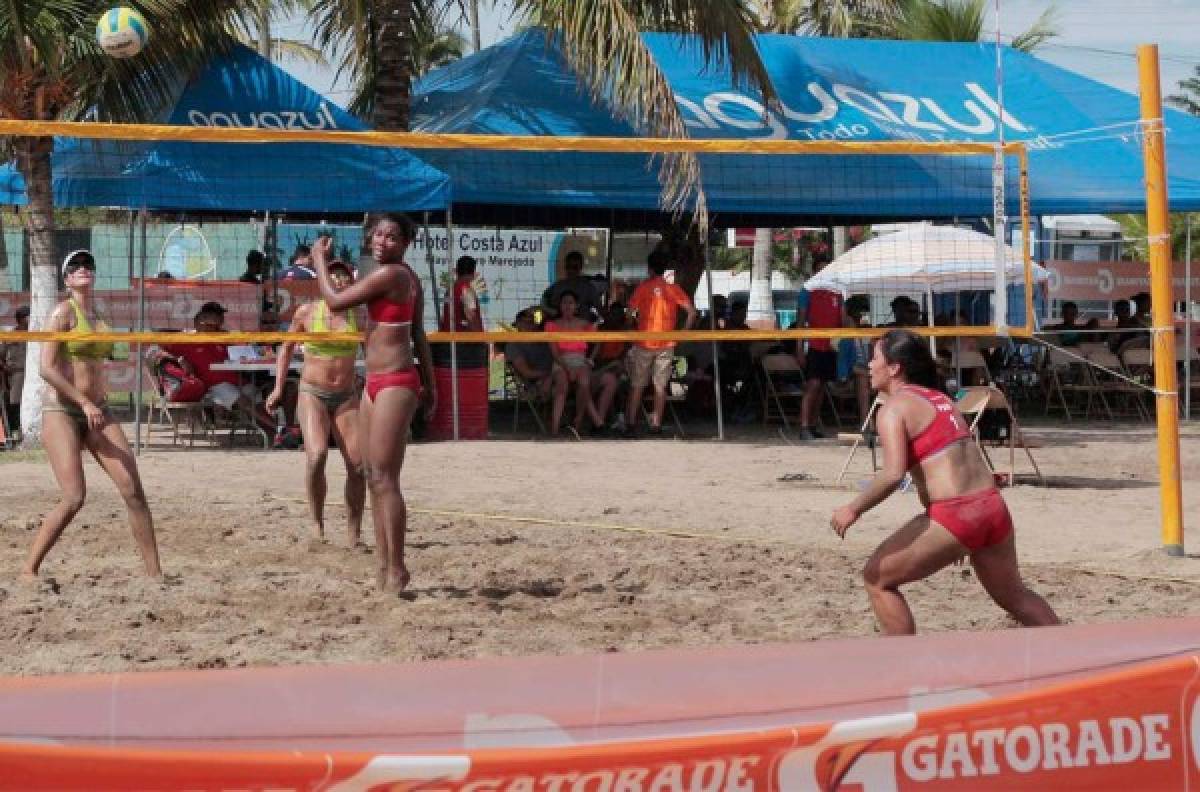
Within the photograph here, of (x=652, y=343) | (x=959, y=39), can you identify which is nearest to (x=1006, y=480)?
(x=652, y=343)

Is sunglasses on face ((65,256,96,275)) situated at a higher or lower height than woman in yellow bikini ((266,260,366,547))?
higher

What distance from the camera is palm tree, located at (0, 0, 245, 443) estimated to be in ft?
42.4

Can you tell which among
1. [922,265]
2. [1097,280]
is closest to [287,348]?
[922,265]

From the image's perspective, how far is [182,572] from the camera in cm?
799

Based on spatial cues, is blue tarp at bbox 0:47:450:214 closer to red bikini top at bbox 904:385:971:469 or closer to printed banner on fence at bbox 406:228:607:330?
red bikini top at bbox 904:385:971:469

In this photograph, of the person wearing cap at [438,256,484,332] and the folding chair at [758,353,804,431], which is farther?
the folding chair at [758,353,804,431]

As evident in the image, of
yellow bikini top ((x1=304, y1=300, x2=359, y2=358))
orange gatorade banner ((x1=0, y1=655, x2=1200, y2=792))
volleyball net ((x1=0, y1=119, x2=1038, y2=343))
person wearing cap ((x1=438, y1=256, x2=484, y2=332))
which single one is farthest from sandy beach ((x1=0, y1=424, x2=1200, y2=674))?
orange gatorade banner ((x1=0, y1=655, x2=1200, y2=792))

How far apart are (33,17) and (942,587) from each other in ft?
27.1

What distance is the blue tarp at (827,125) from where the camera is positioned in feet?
50.6

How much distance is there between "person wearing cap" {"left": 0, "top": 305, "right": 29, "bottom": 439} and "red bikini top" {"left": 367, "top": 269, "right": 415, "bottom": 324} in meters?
8.55

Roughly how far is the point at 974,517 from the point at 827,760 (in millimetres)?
2194

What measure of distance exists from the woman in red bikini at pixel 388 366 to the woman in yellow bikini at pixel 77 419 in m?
1.02

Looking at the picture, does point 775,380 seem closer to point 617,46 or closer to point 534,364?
point 534,364

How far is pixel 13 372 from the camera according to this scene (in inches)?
597
